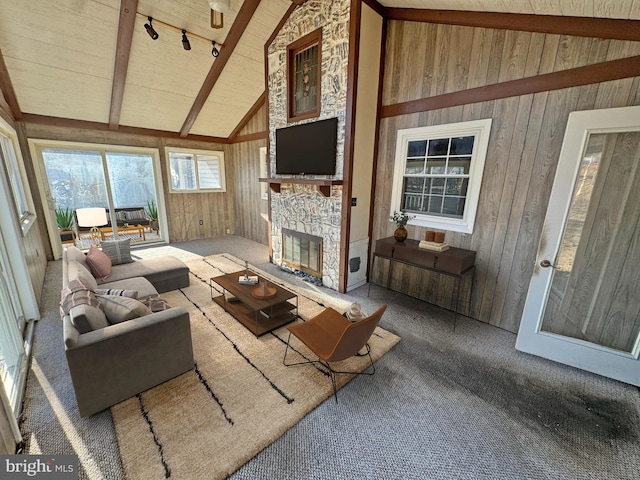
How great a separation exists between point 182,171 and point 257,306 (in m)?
5.20

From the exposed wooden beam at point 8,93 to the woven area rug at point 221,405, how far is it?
13.9 feet

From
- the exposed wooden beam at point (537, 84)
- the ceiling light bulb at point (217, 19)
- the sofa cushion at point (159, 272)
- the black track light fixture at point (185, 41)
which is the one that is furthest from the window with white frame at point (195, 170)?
the exposed wooden beam at point (537, 84)

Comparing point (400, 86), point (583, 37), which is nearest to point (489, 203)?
point (583, 37)

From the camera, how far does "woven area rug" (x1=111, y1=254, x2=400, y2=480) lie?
1.46 m

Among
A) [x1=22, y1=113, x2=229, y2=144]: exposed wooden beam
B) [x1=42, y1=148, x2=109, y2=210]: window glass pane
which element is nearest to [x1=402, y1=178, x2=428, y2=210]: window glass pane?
[x1=22, y1=113, x2=229, y2=144]: exposed wooden beam

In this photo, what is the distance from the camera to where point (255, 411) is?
176 centimetres

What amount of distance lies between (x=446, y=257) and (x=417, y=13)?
2833 mm

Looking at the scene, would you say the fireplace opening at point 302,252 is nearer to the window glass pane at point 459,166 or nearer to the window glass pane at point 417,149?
the window glass pane at point 417,149

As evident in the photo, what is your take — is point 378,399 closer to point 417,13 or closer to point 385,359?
point 385,359

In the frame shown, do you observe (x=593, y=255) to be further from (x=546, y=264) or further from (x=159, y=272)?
(x=159, y=272)

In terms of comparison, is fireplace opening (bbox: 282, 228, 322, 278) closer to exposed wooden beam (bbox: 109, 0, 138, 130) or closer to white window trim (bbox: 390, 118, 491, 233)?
white window trim (bbox: 390, 118, 491, 233)

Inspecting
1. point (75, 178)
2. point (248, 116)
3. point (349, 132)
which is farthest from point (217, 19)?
point (75, 178)

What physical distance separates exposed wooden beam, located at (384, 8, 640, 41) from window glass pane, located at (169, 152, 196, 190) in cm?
535

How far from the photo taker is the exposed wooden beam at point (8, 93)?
10.9ft
